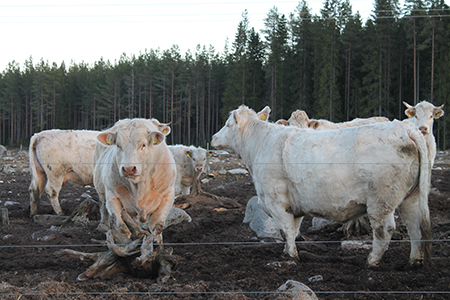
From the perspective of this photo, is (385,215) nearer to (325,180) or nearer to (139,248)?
(325,180)

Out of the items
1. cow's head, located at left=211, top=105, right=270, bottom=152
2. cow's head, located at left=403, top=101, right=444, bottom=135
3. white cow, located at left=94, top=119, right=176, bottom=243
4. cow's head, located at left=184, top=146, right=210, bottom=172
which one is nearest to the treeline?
cow's head, located at left=403, top=101, right=444, bottom=135

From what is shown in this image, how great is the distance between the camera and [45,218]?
8.77m

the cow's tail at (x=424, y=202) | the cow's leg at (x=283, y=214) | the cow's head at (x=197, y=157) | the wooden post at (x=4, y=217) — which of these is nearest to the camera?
the cow's tail at (x=424, y=202)

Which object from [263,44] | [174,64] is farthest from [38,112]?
[263,44]

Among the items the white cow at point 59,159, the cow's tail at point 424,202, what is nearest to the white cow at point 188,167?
the white cow at point 59,159

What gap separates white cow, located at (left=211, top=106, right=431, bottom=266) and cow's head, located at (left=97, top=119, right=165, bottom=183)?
1660 millimetres

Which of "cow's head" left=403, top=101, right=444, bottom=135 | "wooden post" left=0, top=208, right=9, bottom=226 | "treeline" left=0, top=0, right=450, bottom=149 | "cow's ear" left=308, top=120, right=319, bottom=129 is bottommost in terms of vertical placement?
"wooden post" left=0, top=208, right=9, bottom=226

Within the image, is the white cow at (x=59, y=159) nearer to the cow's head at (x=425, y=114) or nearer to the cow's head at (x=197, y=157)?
the cow's head at (x=197, y=157)

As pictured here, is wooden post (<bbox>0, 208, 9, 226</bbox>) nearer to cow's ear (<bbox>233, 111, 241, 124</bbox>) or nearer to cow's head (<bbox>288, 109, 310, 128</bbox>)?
cow's ear (<bbox>233, 111, 241, 124</bbox>)

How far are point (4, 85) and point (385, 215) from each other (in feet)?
323

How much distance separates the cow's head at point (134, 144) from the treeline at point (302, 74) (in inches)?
1043

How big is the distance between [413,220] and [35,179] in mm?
8927

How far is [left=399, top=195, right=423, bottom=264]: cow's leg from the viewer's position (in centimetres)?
489

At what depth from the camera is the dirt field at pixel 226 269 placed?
3.83 meters
